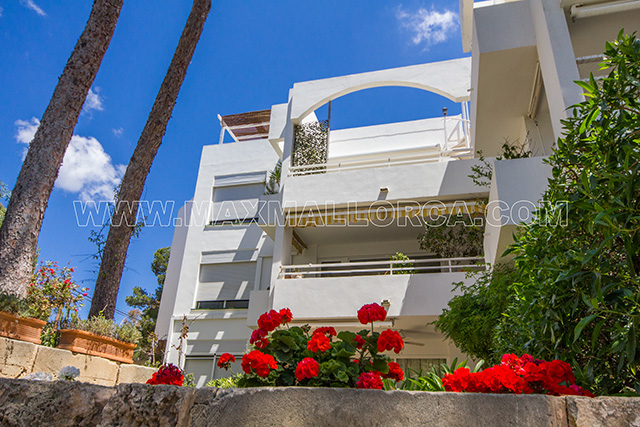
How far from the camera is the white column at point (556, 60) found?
22.0 ft

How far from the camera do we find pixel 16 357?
19.2 feet

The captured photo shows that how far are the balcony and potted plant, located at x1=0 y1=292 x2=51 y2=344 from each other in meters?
6.68

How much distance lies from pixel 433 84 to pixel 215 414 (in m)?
13.7

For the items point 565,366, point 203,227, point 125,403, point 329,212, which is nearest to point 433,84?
point 329,212

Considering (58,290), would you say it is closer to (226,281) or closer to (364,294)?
(364,294)

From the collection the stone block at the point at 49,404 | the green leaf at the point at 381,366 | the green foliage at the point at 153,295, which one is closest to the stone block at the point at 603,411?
the green leaf at the point at 381,366

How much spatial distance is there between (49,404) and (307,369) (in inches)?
59.8

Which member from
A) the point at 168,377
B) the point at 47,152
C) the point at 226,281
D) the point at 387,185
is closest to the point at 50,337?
the point at 47,152

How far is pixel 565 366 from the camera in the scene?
259 cm

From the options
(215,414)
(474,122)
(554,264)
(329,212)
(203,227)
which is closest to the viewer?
(215,414)

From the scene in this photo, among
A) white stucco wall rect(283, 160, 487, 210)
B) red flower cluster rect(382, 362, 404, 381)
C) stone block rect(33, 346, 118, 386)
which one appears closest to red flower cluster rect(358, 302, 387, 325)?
red flower cluster rect(382, 362, 404, 381)

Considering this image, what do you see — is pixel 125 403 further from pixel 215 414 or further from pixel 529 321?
pixel 529 321

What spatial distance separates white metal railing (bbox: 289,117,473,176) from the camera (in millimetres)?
13633

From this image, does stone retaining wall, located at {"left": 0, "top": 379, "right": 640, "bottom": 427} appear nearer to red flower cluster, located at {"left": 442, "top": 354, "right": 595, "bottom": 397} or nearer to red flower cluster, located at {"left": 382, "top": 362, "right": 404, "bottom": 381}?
red flower cluster, located at {"left": 442, "top": 354, "right": 595, "bottom": 397}
